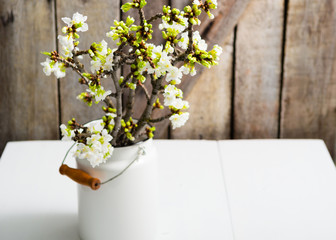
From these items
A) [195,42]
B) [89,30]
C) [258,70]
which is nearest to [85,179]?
[195,42]

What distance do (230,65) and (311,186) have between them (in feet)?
1.52

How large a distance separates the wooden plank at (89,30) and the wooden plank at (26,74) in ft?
0.10

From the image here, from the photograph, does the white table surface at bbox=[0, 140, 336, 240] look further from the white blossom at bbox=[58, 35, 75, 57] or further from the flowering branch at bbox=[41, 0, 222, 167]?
the white blossom at bbox=[58, 35, 75, 57]

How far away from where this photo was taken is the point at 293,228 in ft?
3.58

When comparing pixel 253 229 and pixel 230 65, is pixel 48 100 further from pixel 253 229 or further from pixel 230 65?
pixel 253 229

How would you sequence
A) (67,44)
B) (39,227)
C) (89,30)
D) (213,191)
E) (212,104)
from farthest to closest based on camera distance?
(212,104), (89,30), (213,191), (39,227), (67,44)

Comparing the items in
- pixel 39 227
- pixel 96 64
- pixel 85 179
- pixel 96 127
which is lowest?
pixel 39 227

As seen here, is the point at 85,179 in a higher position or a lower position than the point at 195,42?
lower

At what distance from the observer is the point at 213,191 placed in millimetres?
1236

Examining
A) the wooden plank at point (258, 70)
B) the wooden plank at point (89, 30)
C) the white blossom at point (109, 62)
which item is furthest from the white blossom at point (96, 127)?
the wooden plank at point (258, 70)

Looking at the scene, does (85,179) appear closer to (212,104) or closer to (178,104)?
(178,104)

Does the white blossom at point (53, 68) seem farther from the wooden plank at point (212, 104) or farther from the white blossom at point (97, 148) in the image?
the wooden plank at point (212, 104)

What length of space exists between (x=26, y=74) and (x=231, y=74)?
610 millimetres

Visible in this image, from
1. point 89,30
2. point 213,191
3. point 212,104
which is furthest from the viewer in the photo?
point 212,104
